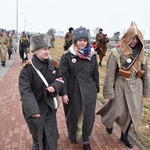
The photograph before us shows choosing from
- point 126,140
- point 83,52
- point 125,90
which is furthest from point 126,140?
point 83,52

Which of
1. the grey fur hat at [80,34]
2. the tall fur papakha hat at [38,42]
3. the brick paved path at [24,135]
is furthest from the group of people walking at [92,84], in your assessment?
the tall fur papakha hat at [38,42]

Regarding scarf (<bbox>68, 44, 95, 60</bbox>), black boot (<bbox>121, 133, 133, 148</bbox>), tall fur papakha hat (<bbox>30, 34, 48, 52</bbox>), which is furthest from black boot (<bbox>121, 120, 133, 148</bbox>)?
tall fur papakha hat (<bbox>30, 34, 48, 52</bbox>)

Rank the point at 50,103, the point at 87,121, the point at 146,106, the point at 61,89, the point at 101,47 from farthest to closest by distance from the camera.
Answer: the point at 101,47 → the point at 146,106 → the point at 87,121 → the point at 61,89 → the point at 50,103

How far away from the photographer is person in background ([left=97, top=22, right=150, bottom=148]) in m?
3.91

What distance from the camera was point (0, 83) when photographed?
879 centimetres

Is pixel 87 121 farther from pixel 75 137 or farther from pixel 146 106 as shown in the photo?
pixel 146 106

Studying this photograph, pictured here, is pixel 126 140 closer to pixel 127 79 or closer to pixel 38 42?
pixel 127 79

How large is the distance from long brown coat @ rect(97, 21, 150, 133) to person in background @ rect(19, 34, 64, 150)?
906 mm

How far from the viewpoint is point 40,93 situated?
334 centimetres

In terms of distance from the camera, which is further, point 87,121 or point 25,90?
point 87,121

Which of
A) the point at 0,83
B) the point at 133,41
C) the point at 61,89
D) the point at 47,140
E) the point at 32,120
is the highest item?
the point at 133,41

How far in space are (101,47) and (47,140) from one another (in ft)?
32.6

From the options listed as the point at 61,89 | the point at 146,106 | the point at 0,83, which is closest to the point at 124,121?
the point at 61,89

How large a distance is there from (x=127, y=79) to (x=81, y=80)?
70 centimetres
